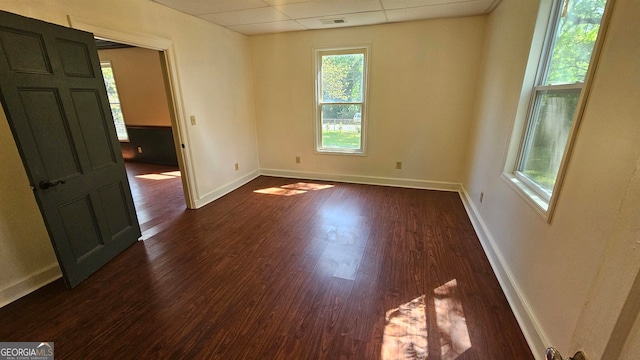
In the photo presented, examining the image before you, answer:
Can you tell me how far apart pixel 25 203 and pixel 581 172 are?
364 cm

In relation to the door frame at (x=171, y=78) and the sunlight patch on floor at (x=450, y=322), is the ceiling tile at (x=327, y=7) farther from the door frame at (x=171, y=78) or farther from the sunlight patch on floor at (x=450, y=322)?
the sunlight patch on floor at (x=450, y=322)

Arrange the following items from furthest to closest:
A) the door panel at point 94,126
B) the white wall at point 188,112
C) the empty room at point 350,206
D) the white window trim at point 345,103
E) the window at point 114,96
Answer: the window at point 114,96 < the white window trim at point 345,103 < the door panel at point 94,126 < the white wall at point 188,112 < the empty room at point 350,206

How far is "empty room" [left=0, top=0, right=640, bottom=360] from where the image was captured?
1270 mm

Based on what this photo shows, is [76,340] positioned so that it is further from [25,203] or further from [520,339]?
[520,339]

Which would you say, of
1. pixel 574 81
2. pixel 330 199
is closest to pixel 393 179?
pixel 330 199

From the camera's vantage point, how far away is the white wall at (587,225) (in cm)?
46

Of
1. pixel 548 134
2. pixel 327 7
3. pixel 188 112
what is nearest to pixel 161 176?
pixel 188 112

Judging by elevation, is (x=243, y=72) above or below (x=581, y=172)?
above

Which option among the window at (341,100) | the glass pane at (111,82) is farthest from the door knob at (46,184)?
the glass pane at (111,82)

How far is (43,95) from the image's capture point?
189 cm

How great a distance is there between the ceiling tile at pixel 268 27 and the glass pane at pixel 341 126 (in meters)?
1.26

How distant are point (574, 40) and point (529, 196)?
1001 mm

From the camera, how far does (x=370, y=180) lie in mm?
4547

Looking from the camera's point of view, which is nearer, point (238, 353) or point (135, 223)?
point (238, 353)
